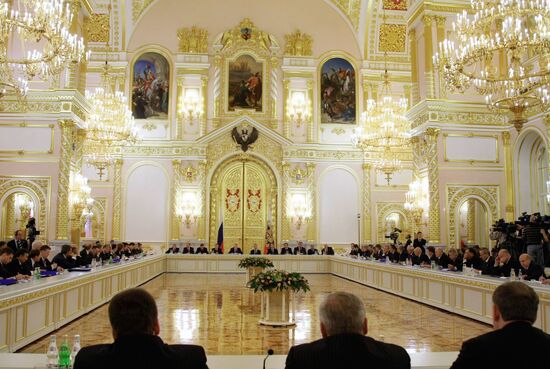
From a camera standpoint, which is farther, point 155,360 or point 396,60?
point 396,60

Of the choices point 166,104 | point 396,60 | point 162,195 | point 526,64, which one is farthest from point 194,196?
point 526,64

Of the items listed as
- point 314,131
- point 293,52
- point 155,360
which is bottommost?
point 155,360

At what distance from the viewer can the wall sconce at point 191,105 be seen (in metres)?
24.2

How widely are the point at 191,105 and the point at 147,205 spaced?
5009mm

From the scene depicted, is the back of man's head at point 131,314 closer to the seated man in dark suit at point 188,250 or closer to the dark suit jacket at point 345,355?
the dark suit jacket at point 345,355

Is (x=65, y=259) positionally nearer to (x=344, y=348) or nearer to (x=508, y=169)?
(x=344, y=348)

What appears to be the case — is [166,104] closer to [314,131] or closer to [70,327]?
[314,131]

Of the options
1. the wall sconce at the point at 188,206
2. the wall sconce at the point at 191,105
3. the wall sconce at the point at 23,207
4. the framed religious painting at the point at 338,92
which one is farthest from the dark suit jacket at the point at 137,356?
the framed religious painting at the point at 338,92

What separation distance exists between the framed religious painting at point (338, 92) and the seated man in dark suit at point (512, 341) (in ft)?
75.2

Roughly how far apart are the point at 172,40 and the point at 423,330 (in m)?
19.9

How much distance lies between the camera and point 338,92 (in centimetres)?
2531

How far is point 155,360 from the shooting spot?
85.9 inches

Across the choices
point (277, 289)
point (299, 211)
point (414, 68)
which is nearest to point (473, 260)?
point (277, 289)

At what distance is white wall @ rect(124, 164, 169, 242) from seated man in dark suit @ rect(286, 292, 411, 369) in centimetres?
2204
